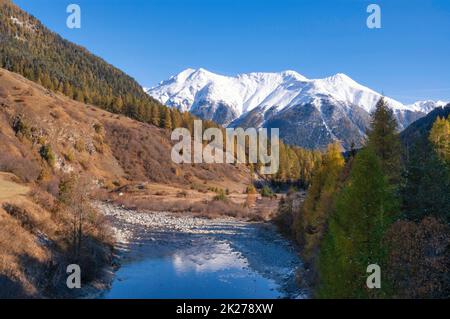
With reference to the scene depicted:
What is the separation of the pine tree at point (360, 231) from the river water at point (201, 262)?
26.2 feet

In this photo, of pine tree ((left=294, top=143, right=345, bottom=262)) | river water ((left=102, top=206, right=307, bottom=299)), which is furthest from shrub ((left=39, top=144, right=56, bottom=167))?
pine tree ((left=294, top=143, right=345, bottom=262))

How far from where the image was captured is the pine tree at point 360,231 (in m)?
19.3

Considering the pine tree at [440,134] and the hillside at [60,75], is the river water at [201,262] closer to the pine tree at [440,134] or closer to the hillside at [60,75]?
the pine tree at [440,134]

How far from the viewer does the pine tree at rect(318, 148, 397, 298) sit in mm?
19297

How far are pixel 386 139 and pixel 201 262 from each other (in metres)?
19.5

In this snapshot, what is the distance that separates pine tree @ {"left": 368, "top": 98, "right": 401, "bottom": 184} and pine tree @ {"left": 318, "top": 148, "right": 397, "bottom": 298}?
509 inches

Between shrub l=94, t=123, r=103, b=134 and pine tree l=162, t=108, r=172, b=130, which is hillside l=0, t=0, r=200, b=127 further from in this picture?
shrub l=94, t=123, r=103, b=134

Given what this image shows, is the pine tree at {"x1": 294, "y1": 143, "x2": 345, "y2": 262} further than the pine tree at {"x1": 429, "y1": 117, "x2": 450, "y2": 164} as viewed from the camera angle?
No

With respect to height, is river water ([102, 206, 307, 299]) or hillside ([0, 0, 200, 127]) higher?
hillside ([0, 0, 200, 127])

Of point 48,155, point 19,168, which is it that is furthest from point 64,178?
point 48,155

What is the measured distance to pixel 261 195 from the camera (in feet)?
360

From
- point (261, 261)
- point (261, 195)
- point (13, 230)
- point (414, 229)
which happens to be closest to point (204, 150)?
point (261, 195)

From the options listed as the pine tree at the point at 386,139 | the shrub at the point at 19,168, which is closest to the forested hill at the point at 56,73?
the shrub at the point at 19,168
